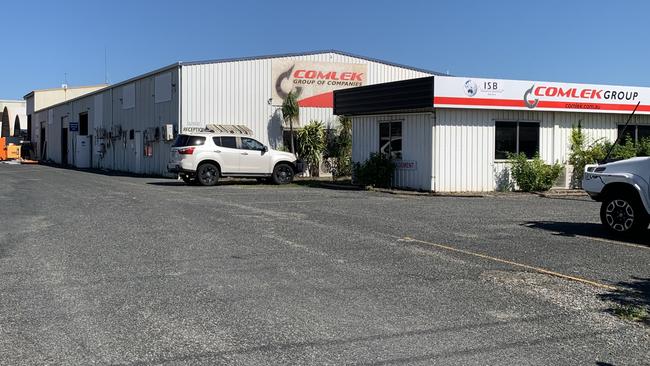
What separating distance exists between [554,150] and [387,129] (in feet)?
18.0

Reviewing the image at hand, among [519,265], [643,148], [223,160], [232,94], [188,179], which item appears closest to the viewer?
[519,265]

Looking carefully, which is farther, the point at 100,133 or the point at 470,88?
the point at 100,133

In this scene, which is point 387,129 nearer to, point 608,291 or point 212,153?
point 212,153

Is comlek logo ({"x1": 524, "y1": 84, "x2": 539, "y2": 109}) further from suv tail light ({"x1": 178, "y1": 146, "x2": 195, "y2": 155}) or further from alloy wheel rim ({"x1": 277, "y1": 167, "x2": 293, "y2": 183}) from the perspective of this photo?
suv tail light ({"x1": 178, "y1": 146, "x2": 195, "y2": 155})

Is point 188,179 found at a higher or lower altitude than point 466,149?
lower

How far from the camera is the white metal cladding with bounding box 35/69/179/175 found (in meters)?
32.0

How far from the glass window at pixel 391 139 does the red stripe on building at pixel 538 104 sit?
237 centimetres

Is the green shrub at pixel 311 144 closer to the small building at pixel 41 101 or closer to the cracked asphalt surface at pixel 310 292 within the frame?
the cracked asphalt surface at pixel 310 292

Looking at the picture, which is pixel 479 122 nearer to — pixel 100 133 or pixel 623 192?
pixel 623 192

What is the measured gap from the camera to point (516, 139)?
21078 mm

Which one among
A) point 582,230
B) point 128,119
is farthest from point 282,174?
point 128,119

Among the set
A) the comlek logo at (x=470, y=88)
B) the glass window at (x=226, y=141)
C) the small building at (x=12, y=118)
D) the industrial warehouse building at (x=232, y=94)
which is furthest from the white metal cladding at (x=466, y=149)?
the small building at (x=12, y=118)

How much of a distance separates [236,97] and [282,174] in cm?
729

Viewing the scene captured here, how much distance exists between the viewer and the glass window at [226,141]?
23781 millimetres
